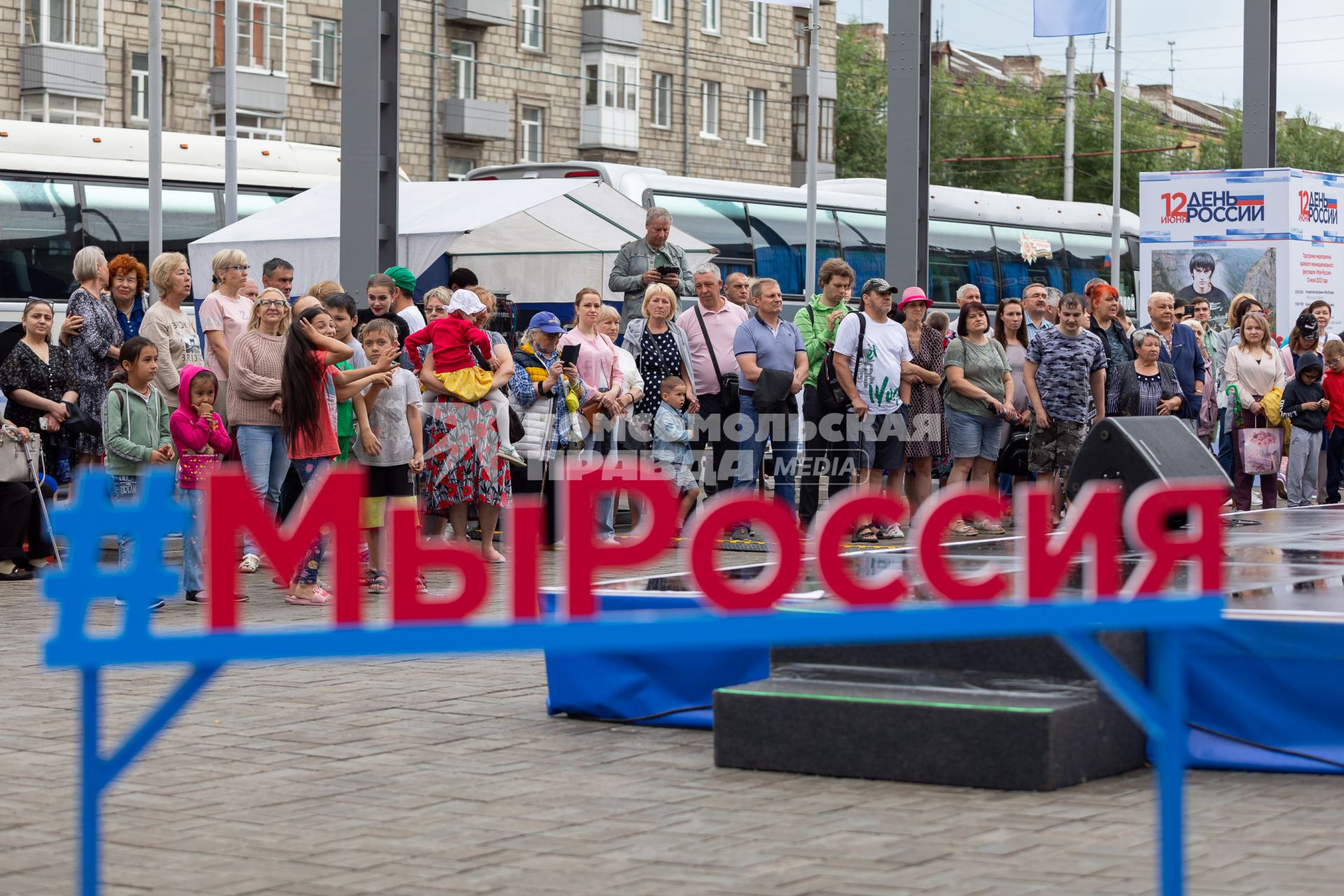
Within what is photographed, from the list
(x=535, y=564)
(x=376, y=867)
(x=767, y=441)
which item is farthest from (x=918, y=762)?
(x=767, y=441)

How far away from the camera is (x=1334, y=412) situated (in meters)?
17.2

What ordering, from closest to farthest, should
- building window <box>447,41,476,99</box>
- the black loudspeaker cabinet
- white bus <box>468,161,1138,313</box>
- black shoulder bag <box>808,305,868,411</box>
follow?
the black loudspeaker cabinet, black shoulder bag <box>808,305,868,411</box>, white bus <box>468,161,1138,313</box>, building window <box>447,41,476,99</box>

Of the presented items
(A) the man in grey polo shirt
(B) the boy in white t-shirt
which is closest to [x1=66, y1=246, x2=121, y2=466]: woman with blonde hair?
(B) the boy in white t-shirt

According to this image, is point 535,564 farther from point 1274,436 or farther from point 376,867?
point 1274,436

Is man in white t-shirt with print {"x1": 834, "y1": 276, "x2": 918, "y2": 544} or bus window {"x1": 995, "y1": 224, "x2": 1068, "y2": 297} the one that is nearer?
man in white t-shirt with print {"x1": 834, "y1": 276, "x2": 918, "y2": 544}

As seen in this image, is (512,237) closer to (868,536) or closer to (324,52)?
(868,536)

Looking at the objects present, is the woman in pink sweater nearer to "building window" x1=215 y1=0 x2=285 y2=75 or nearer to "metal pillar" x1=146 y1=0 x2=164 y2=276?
"metal pillar" x1=146 y1=0 x2=164 y2=276

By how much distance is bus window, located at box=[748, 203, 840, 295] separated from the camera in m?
28.9

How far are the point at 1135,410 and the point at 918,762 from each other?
9.62 metres

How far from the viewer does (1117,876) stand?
513 centimetres

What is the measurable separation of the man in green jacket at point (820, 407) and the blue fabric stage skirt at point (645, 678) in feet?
23.4

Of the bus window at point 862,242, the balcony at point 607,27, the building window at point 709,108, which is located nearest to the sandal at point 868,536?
the bus window at point 862,242

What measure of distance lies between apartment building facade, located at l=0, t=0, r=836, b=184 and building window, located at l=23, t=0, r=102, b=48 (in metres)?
0.04

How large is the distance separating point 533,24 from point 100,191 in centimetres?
3408
